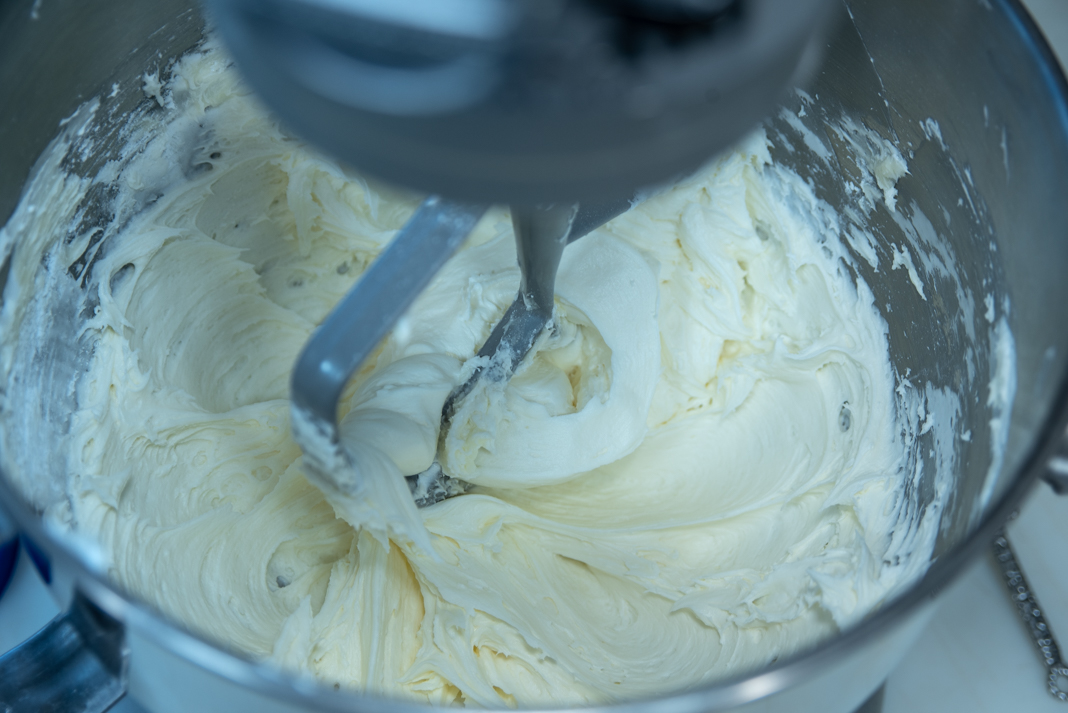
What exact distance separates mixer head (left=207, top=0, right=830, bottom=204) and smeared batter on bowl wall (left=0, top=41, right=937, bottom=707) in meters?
A: 0.47

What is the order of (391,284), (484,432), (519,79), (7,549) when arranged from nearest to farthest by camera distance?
(519,79)
(391,284)
(7,549)
(484,432)

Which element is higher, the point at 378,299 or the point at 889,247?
the point at 378,299

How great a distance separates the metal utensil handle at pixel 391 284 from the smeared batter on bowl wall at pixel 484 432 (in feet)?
0.83

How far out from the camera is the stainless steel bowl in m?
0.52

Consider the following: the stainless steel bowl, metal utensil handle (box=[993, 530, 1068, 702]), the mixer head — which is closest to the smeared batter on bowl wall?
the stainless steel bowl

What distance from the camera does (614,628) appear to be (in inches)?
38.4

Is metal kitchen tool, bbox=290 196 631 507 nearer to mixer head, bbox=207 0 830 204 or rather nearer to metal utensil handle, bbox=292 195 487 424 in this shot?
metal utensil handle, bbox=292 195 487 424

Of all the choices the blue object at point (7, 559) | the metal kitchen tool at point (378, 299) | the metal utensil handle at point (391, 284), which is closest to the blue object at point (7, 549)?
the blue object at point (7, 559)

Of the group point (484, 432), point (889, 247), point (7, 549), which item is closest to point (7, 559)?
point (7, 549)

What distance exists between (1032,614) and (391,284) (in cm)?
85

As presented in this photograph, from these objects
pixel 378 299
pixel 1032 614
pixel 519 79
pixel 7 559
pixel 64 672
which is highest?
pixel 519 79

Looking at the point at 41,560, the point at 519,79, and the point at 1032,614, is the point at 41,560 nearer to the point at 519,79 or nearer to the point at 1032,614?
the point at 519,79

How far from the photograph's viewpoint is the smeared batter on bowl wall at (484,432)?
0.91 meters

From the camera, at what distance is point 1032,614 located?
0.95 metres
